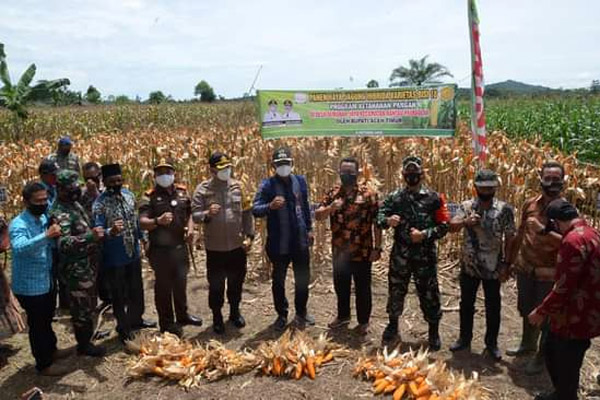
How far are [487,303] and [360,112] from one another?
11.0 ft

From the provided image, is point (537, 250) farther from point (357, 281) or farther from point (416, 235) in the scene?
point (357, 281)

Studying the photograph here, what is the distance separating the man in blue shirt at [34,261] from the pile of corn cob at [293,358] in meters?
1.90

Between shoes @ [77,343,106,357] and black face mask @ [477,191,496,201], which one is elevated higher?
black face mask @ [477,191,496,201]

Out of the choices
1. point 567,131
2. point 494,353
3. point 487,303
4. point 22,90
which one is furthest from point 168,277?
point 22,90

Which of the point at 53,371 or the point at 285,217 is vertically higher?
the point at 285,217

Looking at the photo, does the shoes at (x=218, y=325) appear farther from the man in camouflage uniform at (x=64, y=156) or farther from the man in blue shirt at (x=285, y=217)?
the man in camouflage uniform at (x=64, y=156)

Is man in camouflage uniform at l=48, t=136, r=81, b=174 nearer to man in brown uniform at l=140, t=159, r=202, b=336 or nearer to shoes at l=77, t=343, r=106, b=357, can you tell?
man in brown uniform at l=140, t=159, r=202, b=336

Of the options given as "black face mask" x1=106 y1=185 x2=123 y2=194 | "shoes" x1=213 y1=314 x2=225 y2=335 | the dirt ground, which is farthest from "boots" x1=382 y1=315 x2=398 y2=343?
"black face mask" x1=106 y1=185 x2=123 y2=194

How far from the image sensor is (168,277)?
4875 millimetres

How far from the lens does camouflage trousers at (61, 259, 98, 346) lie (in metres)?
4.23

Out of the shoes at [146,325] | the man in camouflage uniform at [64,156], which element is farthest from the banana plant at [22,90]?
the shoes at [146,325]

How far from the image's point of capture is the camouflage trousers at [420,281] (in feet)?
14.7

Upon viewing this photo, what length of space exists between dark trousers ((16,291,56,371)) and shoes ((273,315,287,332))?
2154 millimetres

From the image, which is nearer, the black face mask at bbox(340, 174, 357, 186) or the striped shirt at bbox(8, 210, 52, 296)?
→ the striped shirt at bbox(8, 210, 52, 296)
